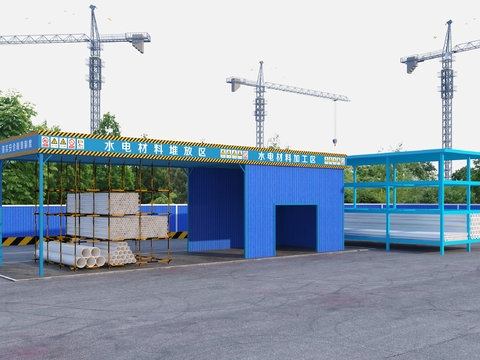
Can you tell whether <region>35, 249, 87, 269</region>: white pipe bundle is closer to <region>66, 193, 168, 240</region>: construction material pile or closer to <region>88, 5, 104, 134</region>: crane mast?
<region>66, 193, 168, 240</region>: construction material pile

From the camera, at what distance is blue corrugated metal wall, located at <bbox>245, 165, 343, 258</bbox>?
21.3 m

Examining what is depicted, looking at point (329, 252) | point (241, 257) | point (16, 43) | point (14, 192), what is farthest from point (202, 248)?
point (16, 43)

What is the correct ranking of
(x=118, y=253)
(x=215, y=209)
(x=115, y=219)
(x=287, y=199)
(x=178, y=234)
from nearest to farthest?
1. (x=115, y=219)
2. (x=118, y=253)
3. (x=287, y=199)
4. (x=215, y=209)
5. (x=178, y=234)

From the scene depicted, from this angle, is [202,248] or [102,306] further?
[202,248]

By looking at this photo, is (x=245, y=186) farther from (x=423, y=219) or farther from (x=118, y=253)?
(x=423, y=219)

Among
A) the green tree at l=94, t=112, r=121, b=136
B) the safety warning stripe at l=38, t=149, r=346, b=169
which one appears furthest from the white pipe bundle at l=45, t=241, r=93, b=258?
the green tree at l=94, t=112, r=121, b=136

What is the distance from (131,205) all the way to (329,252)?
361 inches

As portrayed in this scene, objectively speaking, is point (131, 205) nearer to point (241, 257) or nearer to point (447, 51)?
point (241, 257)

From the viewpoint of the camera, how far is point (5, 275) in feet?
55.2

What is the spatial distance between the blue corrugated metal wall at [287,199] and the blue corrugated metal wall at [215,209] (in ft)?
11.6

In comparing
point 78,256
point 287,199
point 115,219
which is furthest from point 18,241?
point 287,199

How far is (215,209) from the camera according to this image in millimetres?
24750

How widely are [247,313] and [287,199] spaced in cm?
1153

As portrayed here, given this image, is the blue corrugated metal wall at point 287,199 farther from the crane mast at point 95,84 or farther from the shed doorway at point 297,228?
the crane mast at point 95,84
